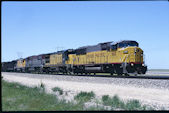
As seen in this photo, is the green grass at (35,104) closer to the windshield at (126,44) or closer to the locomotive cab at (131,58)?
the locomotive cab at (131,58)

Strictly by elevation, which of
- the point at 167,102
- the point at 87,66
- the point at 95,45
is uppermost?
the point at 95,45

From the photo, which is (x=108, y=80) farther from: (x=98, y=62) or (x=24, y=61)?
(x=24, y=61)

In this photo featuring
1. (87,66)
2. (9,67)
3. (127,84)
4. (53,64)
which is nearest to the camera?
(127,84)

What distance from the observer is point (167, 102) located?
10.8 m

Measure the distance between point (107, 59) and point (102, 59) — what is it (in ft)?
3.32

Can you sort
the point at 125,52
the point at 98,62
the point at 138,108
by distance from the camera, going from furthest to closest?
the point at 98,62
the point at 125,52
the point at 138,108

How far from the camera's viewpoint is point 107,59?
24359 millimetres

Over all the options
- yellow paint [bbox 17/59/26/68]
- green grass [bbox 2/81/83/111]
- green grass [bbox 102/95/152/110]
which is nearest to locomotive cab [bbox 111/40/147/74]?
green grass [bbox 102/95/152/110]

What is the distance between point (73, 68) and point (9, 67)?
44.0 m

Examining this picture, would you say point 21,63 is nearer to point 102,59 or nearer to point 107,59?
point 102,59

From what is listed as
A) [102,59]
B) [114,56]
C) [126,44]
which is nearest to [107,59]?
[102,59]

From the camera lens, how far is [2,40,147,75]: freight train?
21.6m

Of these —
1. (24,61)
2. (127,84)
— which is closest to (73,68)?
(127,84)

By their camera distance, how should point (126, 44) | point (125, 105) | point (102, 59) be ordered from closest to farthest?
point (125, 105), point (126, 44), point (102, 59)
